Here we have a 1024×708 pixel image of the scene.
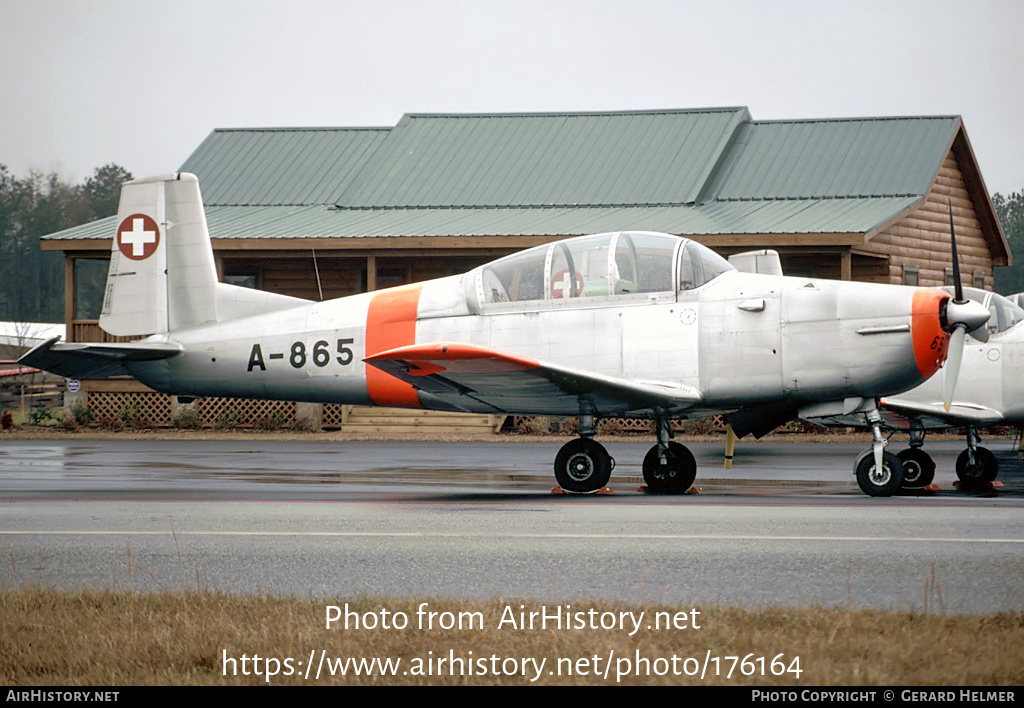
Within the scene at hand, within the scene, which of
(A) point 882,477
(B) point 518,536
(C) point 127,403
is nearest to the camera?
(B) point 518,536

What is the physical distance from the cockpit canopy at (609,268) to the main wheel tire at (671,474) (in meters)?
1.83

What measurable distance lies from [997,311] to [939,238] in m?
17.9

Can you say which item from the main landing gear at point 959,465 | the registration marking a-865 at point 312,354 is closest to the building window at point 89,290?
the registration marking a-865 at point 312,354

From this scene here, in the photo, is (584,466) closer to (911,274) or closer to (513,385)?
(513,385)

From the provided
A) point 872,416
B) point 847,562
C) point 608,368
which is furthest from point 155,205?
point 847,562

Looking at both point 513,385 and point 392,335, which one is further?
point 392,335

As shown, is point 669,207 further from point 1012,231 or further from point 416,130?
point 1012,231

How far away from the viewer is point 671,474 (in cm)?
1166

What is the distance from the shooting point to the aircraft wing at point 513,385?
1005 cm

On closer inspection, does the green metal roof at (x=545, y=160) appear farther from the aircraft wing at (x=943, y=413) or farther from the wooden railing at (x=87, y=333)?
the aircraft wing at (x=943, y=413)

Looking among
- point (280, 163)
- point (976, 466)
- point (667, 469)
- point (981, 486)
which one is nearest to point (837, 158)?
point (280, 163)

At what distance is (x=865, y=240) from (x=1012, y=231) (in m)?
56.5

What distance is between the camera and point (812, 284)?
10789mm

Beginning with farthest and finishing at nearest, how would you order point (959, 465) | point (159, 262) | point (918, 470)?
point (159, 262) → point (959, 465) → point (918, 470)
